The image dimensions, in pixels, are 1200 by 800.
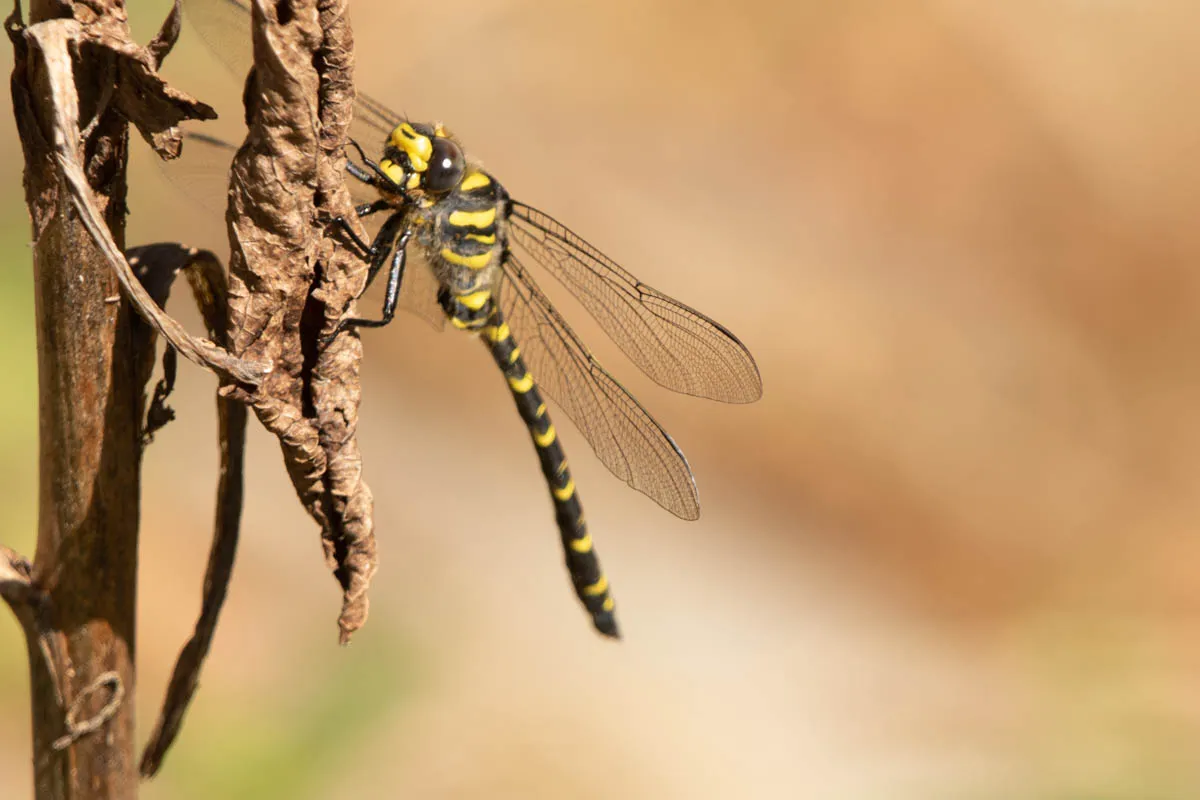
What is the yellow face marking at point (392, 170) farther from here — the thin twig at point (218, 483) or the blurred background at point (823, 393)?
the blurred background at point (823, 393)

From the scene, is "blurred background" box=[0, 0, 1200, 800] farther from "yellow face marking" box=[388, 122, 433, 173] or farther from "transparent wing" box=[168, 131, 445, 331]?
"yellow face marking" box=[388, 122, 433, 173]

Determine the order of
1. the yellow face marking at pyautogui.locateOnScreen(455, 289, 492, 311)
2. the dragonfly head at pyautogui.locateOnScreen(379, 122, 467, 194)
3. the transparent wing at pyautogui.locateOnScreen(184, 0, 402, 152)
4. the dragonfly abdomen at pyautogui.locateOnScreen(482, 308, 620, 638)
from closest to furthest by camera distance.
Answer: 1. the transparent wing at pyautogui.locateOnScreen(184, 0, 402, 152)
2. the dragonfly head at pyautogui.locateOnScreen(379, 122, 467, 194)
3. the yellow face marking at pyautogui.locateOnScreen(455, 289, 492, 311)
4. the dragonfly abdomen at pyautogui.locateOnScreen(482, 308, 620, 638)

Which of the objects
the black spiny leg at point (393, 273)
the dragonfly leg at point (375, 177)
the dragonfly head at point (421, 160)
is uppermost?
the dragonfly head at point (421, 160)

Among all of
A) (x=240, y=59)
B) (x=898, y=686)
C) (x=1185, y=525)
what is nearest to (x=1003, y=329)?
(x=1185, y=525)

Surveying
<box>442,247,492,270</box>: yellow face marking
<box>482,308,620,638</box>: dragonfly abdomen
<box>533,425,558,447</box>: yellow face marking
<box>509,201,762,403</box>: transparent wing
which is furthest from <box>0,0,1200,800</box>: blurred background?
<box>442,247,492,270</box>: yellow face marking

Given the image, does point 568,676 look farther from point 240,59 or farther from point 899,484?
point 240,59

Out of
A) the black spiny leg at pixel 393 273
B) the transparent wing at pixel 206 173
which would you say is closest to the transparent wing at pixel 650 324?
the black spiny leg at pixel 393 273
